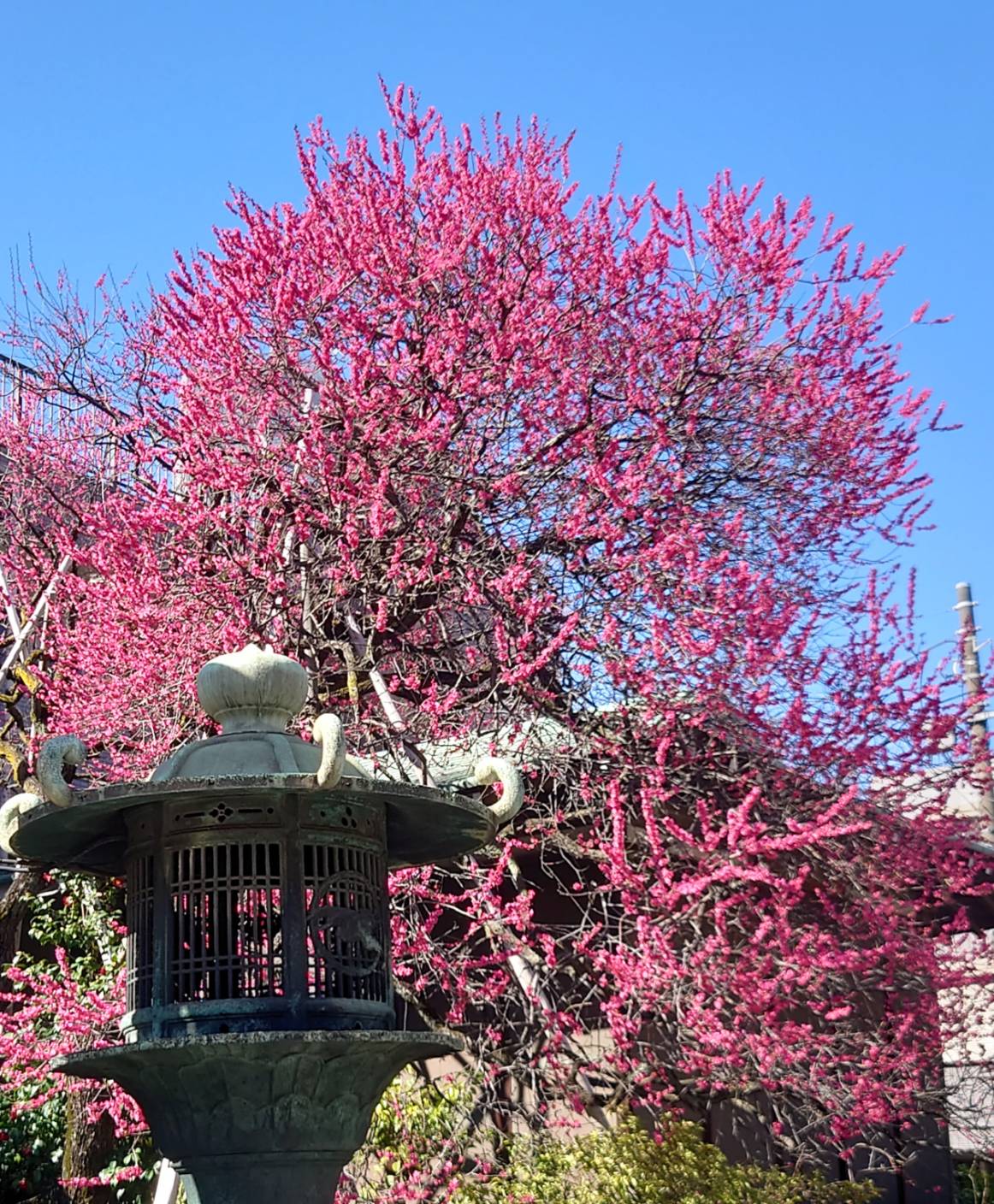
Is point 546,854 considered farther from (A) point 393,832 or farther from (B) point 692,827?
(A) point 393,832

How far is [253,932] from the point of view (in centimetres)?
469

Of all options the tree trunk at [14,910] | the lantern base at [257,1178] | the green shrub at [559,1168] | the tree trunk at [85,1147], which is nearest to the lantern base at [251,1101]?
the lantern base at [257,1178]

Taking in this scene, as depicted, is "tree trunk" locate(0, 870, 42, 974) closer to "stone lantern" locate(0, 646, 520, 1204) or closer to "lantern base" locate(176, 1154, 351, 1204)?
"stone lantern" locate(0, 646, 520, 1204)

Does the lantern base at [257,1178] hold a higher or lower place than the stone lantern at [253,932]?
lower

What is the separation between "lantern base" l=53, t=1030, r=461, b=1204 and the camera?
13.9 ft

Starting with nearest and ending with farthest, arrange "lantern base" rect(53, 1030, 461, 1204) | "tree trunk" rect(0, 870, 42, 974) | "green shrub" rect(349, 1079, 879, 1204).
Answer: "lantern base" rect(53, 1030, 461, 1204)
"green shrub" rect(349, 1079, 879, 1204)
"tree trunk" rect(0, 870, 42, 974)

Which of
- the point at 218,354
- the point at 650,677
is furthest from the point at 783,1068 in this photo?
the point at 218,354

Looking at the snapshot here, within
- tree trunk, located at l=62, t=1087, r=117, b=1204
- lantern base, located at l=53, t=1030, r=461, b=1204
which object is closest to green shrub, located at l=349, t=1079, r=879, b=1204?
tree trunk, located at l=62, t=1087, r=117, b=1204

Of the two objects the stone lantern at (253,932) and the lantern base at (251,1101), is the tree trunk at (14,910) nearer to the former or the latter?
the stone lantern at (253,932)

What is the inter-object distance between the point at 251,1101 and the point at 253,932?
602mm

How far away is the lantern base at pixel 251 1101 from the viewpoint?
4.22m

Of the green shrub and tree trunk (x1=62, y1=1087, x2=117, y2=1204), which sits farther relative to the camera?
tree trunk (x1=62, y1=1087, x2=117, y2=1204)

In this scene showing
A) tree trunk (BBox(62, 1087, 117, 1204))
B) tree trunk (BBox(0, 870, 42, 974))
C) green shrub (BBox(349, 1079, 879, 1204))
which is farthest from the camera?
tree trunk (BBox(0, 870, 42, 974))

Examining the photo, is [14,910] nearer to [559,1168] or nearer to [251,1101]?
[559,1168]
